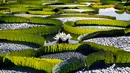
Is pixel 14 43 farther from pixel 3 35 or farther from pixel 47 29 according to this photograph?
pixel 47 29

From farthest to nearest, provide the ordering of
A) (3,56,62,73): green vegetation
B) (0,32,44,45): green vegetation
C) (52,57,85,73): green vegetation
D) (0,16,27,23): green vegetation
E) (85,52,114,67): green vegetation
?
(0,16,27,23): green vegetation → (0,32,44,45): green vegetation → (85,52,114,67): green vegetation → (3,56,62,73): green vegetation → (52,57,85,73): green vegetation

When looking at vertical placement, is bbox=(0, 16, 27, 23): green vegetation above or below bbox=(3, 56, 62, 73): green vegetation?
below

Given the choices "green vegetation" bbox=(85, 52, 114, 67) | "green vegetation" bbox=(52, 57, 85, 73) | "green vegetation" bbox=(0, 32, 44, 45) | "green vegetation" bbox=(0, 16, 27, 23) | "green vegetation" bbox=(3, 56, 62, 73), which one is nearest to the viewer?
"green vegetation" bbox=(52, 57, 85, 73)

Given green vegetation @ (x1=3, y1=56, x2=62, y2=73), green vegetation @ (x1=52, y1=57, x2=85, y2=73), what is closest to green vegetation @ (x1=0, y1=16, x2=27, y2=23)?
green vegetation @ (x1=3, y1=56, x2=62, y2=73)

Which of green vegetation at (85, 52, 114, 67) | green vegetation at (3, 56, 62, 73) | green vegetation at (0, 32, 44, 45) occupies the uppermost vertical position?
green vegetation at (3, 56, 62, 73)

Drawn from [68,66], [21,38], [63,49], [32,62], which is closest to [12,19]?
[21,38]

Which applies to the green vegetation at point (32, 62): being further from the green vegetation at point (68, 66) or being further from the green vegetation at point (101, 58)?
the green vegetation at point (101, 58)

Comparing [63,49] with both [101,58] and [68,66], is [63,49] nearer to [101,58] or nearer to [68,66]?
[101,58]

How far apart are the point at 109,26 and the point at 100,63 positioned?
12.5 ft

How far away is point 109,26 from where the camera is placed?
750cm

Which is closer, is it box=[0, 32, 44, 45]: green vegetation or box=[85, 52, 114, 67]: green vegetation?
box=[85, 52, 114, 67]: green vegetation

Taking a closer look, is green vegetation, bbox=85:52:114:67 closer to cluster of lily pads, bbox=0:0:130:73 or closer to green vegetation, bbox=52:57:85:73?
cluster of lily pads, bbox=0:0:130:73

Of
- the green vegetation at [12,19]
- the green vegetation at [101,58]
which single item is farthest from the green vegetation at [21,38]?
the green vegetation at [12,19]

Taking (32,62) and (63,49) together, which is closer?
(32,62)
